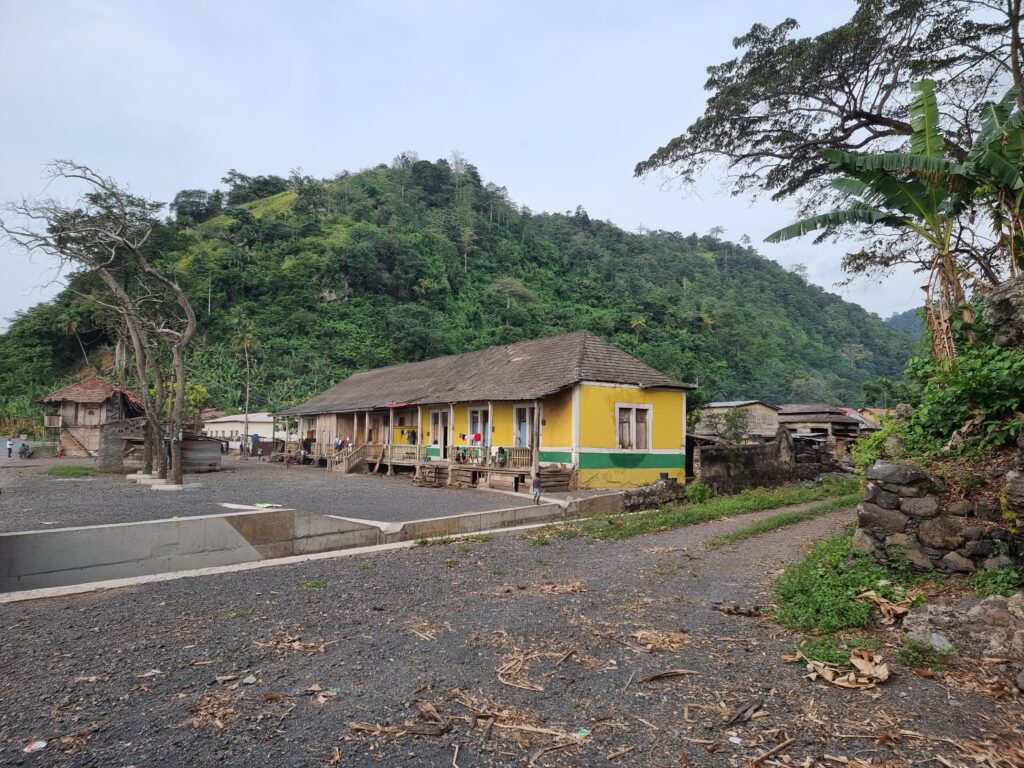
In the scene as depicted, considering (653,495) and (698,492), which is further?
(698,492)

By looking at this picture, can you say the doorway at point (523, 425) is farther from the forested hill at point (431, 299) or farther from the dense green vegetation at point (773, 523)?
the forested hill at point (431, 299)

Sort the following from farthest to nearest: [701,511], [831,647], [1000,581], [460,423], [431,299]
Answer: [431,299] → [460,423] → [701,511] → [1000,581] → [831,647]

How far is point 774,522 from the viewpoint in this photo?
→ 9.85m

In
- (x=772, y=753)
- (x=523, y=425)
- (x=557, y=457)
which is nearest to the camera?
(x=772, y=753)

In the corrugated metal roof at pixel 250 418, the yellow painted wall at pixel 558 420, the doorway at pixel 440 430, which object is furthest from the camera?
the corrugated metal roof at pixel 250 418

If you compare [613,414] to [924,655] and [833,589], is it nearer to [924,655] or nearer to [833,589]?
[833,589]

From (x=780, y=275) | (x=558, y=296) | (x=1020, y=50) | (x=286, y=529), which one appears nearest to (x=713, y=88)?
(x=1020, y=50)

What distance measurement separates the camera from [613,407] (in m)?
17.7

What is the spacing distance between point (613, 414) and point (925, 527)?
12.4 metres

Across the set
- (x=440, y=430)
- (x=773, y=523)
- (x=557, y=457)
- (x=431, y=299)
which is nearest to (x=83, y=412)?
(x=440, y=430)

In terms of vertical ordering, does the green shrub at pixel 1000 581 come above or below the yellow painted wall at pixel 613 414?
below

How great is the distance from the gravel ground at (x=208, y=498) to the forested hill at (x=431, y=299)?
1268 inches

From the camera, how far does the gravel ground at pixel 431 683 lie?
9.57 ft

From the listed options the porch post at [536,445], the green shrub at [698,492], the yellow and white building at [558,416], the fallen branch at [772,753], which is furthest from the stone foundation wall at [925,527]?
the yellow and white building at [558,416]
